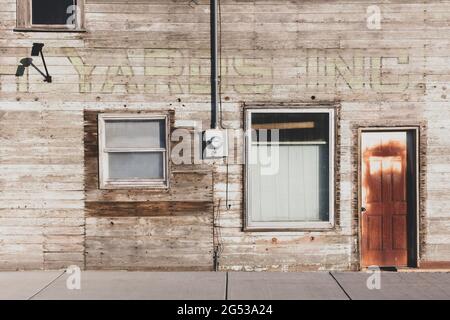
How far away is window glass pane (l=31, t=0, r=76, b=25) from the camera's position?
364 inches

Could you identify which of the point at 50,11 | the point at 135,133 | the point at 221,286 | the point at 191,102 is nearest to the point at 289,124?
the point at 191,102

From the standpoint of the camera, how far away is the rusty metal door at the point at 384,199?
30.3ft

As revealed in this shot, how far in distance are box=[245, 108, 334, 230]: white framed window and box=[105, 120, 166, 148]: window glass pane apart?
1464 millimetres

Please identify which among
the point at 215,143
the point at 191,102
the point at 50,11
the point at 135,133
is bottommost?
the point at 215,143

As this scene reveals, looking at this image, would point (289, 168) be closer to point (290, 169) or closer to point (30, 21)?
point (290, 169)

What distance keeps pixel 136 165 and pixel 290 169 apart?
2557mm

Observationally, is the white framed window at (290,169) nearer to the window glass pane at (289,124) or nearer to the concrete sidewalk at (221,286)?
the window glass pane at (289,124)

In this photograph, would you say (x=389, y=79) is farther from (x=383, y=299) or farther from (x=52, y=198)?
(x=52, y=198)

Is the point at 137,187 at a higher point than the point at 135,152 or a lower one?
lower

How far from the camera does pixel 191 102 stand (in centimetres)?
914

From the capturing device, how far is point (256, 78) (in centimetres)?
916

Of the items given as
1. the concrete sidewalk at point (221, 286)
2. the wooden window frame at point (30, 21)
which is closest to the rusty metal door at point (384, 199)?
the concrete sidewalk at point (221, 286)

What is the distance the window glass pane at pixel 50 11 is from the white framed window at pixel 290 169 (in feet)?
11.4

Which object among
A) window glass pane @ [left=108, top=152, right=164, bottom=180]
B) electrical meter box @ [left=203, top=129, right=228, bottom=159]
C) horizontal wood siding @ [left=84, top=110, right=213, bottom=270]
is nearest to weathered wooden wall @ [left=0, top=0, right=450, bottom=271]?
horizontal wood siding @ [left=84, top=110, right=213, bottom=270]
